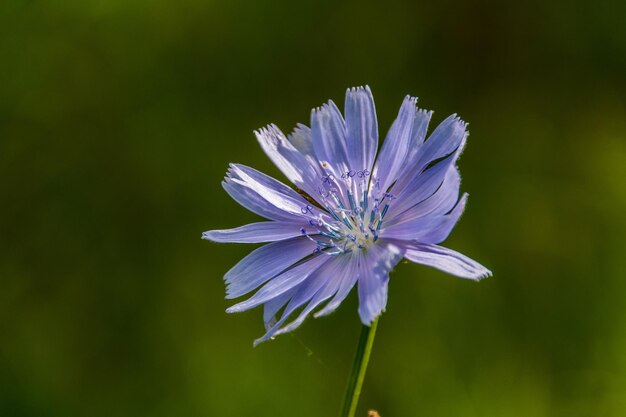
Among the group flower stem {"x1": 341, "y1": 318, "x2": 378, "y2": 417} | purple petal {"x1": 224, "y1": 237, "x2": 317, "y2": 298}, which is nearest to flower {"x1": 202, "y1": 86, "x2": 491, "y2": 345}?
purple petal {"x1": 224, "y1": 237, "x2": 317, "y2": 298}

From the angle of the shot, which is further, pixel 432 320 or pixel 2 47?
pixel 2 47

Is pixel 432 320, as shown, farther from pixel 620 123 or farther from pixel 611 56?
pixel 611 56

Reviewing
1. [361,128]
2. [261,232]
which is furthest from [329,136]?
[261,232]

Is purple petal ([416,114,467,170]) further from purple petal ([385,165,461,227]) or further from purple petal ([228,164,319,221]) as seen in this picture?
purple petal ([228,164,319,221])

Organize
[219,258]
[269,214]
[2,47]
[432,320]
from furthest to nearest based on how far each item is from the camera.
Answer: [2,47] < [219,258] < [432,320] < [269,214]

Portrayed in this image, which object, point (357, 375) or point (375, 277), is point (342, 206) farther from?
point (357, 375)

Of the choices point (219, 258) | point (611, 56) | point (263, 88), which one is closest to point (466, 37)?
point (611, 56)
